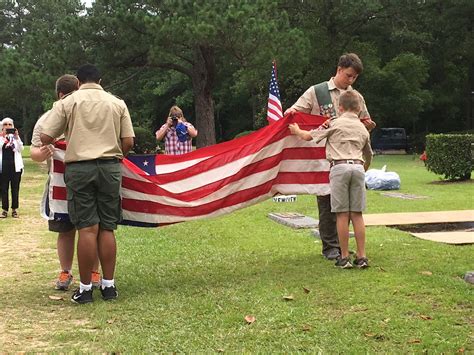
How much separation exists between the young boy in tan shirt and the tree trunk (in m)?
20.4

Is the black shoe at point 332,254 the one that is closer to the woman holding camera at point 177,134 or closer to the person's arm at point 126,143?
the person's arm at point 126,143

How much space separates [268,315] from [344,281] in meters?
1.06

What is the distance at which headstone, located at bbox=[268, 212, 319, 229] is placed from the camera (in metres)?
8.66

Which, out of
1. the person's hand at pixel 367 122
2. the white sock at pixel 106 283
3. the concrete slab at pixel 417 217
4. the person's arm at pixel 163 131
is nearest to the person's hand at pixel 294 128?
the person's hand at pixel 367 122

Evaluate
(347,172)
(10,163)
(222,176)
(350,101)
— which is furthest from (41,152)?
(10,163)

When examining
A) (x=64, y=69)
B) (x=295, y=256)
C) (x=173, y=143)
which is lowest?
(x=295, y=256)

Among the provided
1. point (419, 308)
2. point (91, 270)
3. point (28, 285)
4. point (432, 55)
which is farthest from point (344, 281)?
point (432, 55)

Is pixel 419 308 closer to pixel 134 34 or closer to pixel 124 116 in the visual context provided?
pixel 124 116

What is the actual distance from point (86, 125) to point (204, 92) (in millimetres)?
22109

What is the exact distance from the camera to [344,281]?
5.25m

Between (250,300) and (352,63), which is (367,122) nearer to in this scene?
(352,63)

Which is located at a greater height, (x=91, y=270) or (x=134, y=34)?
(x=134, y=34)

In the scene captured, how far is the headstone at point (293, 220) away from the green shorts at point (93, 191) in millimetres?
3978

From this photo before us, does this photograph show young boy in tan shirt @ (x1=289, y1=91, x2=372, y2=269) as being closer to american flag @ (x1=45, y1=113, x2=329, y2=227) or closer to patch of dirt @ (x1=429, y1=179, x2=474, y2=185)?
american flag @ (x1=45, y1=113, x2=329, y2=227)
